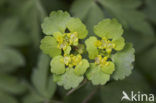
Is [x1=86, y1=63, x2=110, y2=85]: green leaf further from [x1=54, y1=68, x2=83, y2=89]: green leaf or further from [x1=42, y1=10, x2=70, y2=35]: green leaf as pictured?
[x1=42, y1=10, x2=70, y2=35]: green leaf

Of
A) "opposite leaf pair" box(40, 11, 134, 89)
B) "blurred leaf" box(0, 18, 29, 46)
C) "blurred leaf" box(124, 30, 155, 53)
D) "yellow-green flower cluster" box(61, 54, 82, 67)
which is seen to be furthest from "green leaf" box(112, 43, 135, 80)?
"blurred leaf" box(0, 18, 29, 46)

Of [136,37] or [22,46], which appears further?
[22,46]

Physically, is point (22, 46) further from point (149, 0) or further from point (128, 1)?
point (149, 0)

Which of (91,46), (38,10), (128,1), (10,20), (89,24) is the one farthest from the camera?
(10,20)

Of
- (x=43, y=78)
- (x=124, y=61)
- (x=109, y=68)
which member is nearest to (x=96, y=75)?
(x=109, y=68)

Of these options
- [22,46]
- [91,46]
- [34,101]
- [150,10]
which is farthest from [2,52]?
[150,10]

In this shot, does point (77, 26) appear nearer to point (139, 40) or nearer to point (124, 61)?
point (124, 61)
